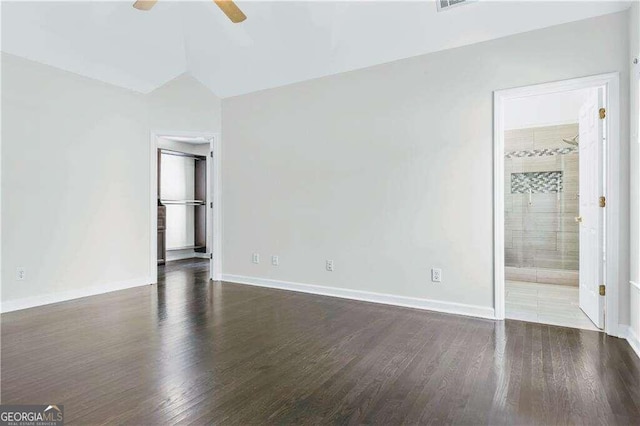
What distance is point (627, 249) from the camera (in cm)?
297

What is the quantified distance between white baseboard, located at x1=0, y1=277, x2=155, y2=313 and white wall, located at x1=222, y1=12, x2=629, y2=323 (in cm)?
128

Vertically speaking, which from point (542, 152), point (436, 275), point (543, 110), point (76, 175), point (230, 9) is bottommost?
point (436, 275)

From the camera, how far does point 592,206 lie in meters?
3.36

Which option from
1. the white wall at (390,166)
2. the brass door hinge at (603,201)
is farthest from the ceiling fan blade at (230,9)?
the brass door hinge at (603,201)

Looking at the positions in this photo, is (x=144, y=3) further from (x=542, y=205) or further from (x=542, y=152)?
(x=542, y=205)

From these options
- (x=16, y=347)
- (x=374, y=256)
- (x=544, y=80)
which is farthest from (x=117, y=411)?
(x=544, y=80)

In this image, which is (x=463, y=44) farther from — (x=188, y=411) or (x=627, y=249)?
(x=188, y=411)

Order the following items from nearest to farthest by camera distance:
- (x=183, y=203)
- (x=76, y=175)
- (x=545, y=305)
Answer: (x=545, y=305)
(x=76, y=175)
(x=183, y=203)

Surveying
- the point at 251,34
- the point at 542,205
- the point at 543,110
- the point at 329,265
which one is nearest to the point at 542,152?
the point at 543,110

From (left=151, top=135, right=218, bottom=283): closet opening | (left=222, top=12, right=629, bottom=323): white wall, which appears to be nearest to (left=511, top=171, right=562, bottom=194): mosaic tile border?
(left=222, top=12, right=629, bottom=323): white wall

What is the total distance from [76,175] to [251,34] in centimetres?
274

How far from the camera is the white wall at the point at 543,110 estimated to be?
530 cm

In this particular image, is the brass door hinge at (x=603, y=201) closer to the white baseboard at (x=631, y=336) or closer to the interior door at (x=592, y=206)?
the interior door at (x=592, y=206)

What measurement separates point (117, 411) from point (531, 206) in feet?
19.4
